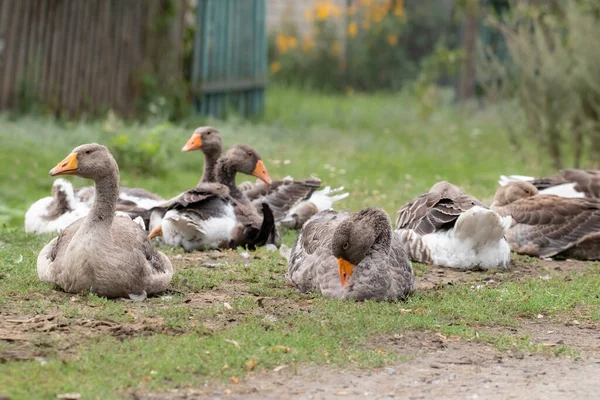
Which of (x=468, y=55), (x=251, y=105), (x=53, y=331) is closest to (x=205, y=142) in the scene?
(x=53, y=331)

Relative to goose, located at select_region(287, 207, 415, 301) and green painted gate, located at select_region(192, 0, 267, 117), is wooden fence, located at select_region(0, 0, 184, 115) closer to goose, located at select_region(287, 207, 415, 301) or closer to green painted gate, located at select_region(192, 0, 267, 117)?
green painted gate, located at select_region(192, 0, 267, 117)

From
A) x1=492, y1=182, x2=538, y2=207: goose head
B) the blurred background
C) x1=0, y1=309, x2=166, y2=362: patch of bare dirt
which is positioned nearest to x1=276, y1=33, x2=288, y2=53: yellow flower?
the blurred background

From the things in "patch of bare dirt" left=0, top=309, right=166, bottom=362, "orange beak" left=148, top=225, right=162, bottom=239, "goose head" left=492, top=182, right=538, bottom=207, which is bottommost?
"orange beak" left=148, top=225, right=162, bottom=239

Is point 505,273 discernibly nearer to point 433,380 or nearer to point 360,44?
point 433,380

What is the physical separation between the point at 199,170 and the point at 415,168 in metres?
3.43

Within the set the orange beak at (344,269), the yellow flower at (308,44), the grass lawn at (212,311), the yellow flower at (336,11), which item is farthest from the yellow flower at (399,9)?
the orange beak at (344,269)

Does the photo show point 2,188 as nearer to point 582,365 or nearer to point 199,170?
point 199,170

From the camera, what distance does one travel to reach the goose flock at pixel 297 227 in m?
7.38

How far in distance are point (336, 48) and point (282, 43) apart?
163 cm

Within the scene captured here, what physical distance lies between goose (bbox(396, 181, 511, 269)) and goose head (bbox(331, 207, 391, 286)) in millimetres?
1640

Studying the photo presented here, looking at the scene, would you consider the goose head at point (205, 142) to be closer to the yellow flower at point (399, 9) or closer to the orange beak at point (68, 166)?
the orange beak at point (68, 166)

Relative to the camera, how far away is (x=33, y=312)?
6.89m

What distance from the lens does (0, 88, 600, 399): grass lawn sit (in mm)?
5805

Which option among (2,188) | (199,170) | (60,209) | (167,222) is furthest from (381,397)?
(199,170)
